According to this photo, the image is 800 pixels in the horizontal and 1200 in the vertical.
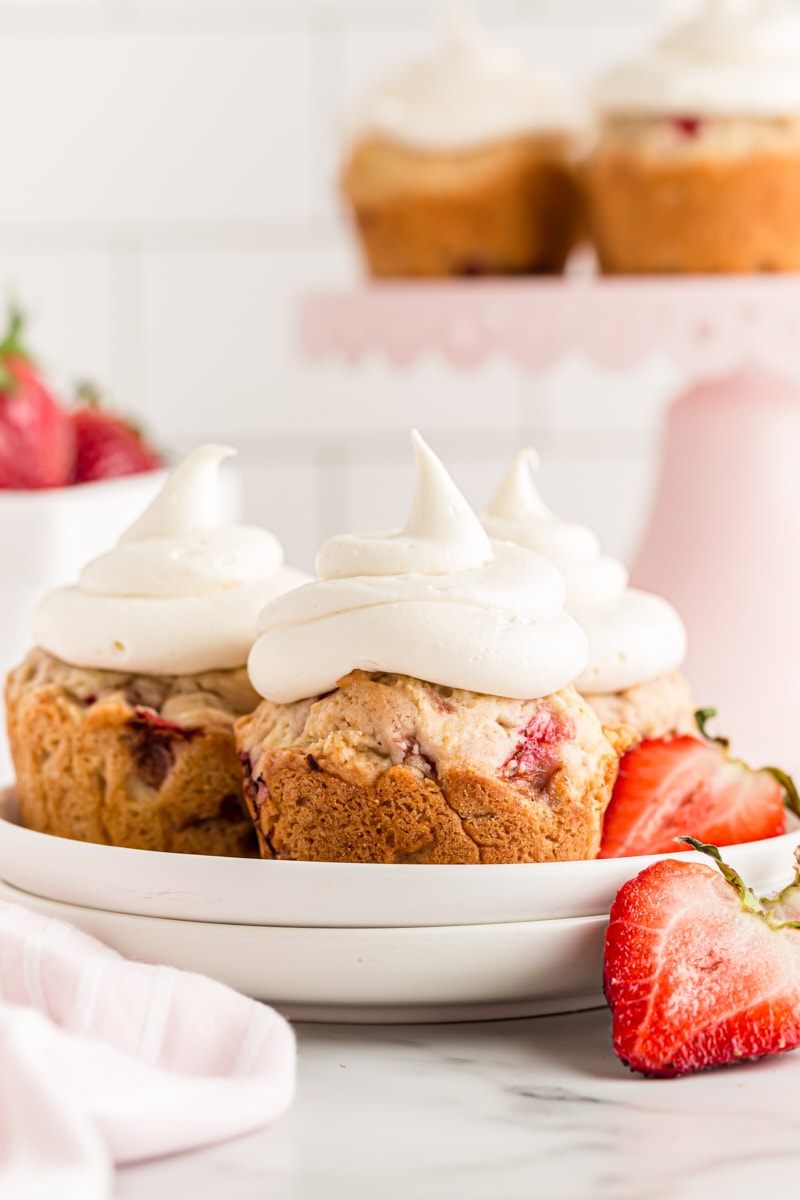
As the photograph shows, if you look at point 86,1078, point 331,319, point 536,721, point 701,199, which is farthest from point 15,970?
point 701,199

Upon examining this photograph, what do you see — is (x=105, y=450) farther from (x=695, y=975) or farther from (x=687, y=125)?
(x=695, y=975)

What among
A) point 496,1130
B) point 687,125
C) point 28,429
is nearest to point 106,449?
point 28,429

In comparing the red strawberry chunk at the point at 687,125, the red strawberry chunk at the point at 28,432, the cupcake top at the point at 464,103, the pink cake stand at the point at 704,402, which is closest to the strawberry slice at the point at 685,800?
the pink cake stand at the point at 704,402

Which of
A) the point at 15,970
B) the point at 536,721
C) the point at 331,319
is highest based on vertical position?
the point at 331,319

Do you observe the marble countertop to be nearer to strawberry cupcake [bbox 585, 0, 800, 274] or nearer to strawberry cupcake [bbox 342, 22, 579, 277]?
strawberry cupcake [bbox 585, 0, 800, 274]

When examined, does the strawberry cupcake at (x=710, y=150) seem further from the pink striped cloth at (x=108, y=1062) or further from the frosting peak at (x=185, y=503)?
the pink striped cloth at (x=108, y=1062)

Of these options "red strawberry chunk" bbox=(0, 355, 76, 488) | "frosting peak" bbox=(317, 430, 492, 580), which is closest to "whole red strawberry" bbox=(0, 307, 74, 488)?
"red strawberry chunk" bbox=(0, 355, 76, 488)

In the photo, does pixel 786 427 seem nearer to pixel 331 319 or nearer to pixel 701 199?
pixel 701 199
